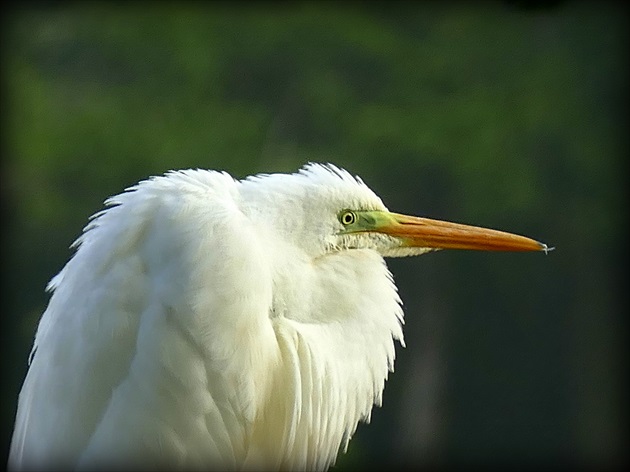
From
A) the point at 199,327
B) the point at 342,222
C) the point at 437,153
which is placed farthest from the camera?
the point at 437,153

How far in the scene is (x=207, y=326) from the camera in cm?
121

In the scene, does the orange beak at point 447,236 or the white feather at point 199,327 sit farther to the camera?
the orange beak at point 447,236

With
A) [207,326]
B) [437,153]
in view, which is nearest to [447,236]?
[207,326]

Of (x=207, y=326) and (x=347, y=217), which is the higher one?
(x=347, y=217)

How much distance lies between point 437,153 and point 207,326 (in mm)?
2311

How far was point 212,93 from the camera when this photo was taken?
3469mm

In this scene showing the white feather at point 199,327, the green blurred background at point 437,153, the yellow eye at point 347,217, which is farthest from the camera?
the green blurred background at point 437,153

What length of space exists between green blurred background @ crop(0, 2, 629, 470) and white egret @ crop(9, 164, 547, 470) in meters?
1.92

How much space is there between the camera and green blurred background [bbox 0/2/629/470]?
11.0ft

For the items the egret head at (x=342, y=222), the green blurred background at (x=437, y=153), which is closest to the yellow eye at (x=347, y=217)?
the egret head at (x=342, y=222)

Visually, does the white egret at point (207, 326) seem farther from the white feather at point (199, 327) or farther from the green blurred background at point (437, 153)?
the green blurred background at point (437, 153)

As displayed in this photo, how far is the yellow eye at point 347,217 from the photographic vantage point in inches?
52.1

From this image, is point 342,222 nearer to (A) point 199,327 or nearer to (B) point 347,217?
(B) point 347,217

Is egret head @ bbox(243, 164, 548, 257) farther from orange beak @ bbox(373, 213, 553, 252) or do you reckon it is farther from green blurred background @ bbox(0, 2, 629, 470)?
green blurred background @ bbox(0, 2, 629, 470)
